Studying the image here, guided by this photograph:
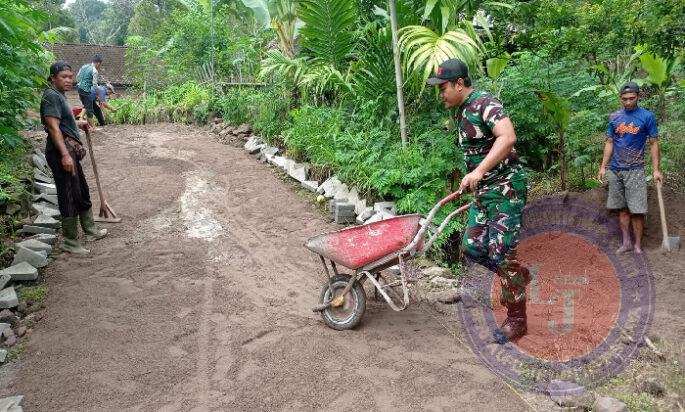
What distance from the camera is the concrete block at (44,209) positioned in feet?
21.6

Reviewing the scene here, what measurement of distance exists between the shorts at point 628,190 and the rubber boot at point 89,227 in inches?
227

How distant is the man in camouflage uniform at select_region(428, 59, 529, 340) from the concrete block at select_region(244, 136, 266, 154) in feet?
22.6

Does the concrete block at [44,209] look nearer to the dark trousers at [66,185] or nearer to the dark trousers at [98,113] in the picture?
the dark trousers at [66,185]

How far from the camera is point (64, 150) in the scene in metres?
5.48

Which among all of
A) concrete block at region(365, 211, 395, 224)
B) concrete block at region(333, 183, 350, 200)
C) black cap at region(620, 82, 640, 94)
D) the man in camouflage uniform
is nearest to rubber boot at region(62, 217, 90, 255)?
concrete block at region(333, 183, 350, 200)

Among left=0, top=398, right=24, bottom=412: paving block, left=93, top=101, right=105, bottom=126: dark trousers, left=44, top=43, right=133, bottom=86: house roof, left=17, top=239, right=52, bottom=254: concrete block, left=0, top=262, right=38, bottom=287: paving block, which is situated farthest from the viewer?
left=44, top=43, right=133, bottom=86: house roof

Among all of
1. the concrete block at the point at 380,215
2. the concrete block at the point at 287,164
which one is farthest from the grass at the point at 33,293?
the concrete block at the point at 287,164

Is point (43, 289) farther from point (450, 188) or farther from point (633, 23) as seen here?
point (633, 23)

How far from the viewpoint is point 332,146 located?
Answer: 7629 mm

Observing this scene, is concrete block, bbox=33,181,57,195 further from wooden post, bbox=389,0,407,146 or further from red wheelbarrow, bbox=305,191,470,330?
red wheelbarrow, bbox=305,191,470,330

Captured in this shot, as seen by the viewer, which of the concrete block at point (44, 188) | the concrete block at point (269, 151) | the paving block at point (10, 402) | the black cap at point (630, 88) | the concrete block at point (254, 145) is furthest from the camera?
the concrete block at point (254, 145)

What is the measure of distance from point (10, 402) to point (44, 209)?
408 centimetres

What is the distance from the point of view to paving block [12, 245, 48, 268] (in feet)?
16.9

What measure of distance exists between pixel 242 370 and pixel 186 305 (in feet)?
4.15
